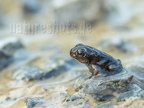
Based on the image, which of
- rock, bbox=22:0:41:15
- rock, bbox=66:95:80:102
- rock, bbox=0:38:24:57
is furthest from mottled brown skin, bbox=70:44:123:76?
rock, bbox=22:0:41:15

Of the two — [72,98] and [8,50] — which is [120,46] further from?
[72,98]

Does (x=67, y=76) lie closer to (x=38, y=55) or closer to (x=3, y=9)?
(x=38, y=55)

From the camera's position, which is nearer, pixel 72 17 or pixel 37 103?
pixel 37 103

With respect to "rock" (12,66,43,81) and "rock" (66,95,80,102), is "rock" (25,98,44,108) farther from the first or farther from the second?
"rock" (12,66,43,81)

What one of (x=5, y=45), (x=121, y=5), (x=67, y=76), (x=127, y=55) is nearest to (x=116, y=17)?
(x=121, y=5)

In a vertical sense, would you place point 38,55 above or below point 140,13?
below

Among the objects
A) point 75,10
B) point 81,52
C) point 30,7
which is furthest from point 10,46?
point 30,7

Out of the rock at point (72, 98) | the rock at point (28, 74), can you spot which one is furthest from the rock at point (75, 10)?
the rock at point (72, 98)
